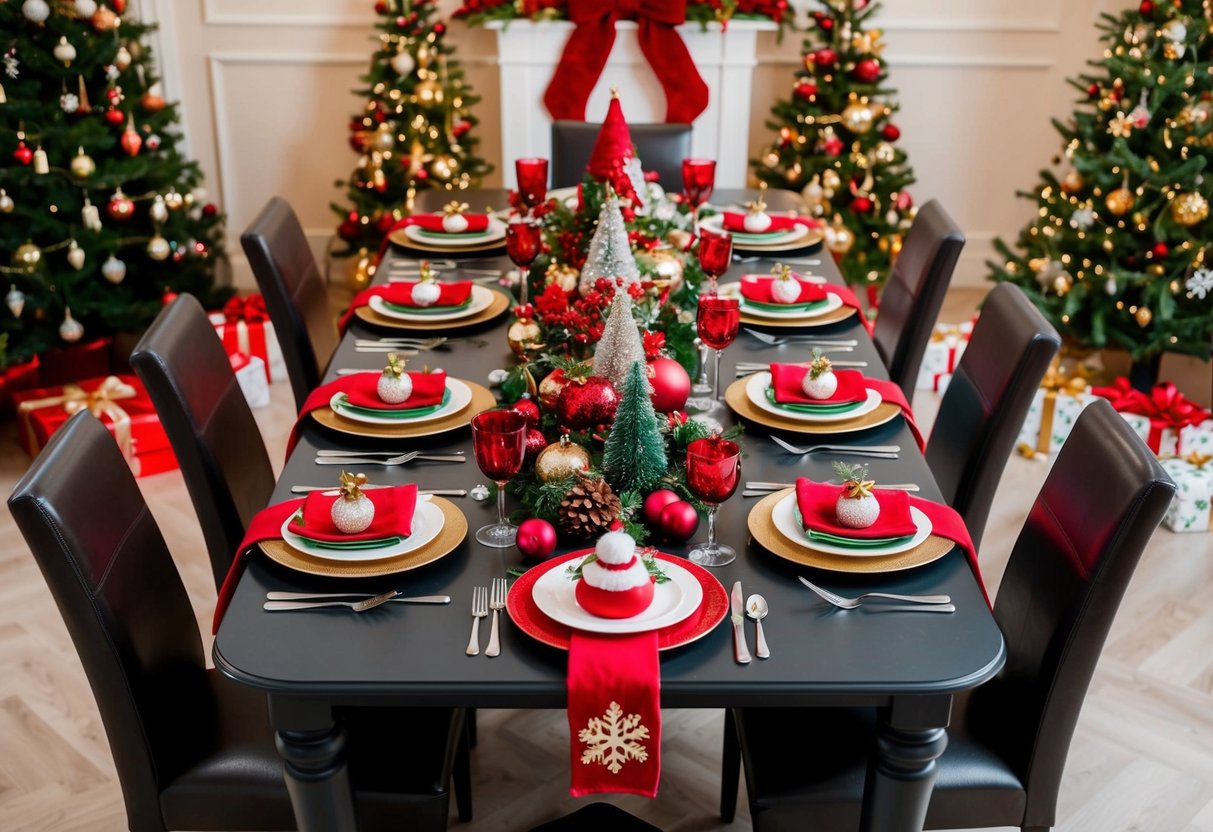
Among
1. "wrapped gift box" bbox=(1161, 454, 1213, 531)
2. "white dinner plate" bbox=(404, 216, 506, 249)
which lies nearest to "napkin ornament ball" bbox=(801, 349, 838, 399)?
"white dinner plate" bbox=(404, 216, 506, 249)

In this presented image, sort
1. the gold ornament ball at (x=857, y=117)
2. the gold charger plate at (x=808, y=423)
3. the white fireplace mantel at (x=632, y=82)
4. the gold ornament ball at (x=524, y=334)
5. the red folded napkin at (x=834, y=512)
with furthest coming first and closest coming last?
the white fireplace mantel at (x=632, y=82) < the gold ornament ball at (x=857, y=117) < the gold ornament ball at (x=524, y=334) < the gold charger plate at (x=808, y=423) < the red folded napkin at (x=834, y=512)

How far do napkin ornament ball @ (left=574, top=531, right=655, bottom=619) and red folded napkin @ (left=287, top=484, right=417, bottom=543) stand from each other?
0.29 meters

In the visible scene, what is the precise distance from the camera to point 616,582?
1.43 m

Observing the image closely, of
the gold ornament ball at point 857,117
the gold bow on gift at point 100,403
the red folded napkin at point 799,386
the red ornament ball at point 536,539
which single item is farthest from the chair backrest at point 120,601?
the gold ornament ball at point 857,117

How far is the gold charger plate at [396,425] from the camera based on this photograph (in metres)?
1.94

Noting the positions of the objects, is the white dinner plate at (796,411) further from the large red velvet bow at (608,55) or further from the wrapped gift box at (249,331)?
the large red velvet bow at (608,55)

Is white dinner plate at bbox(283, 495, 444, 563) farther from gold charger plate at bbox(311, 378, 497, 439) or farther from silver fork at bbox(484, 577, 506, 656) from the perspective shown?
gold charger plate at bbox(311, 378, 497, 439)

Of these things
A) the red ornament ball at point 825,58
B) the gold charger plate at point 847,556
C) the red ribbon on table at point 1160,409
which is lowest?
the red ribbon on table at point 1160,409

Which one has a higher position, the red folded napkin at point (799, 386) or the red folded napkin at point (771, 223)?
the red folded napkin at point (771, 223)

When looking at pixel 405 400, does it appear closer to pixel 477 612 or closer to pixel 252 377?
pixel 477 612

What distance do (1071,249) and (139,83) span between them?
294 centimetres

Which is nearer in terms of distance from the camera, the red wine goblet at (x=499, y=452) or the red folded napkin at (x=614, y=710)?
the red folded napkin at (x=614, y=710)

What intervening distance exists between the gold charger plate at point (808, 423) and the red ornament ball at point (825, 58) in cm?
252

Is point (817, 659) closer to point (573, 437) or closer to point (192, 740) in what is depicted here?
point (573, 437)
